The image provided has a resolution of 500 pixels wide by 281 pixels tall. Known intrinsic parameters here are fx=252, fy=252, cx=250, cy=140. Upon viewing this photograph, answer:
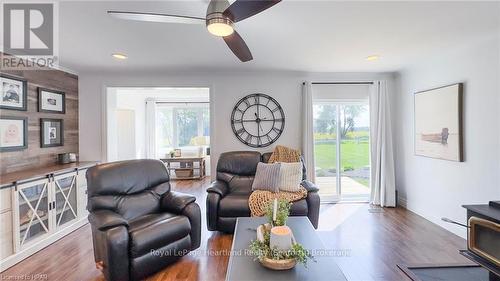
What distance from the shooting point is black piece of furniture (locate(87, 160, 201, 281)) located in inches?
83.0

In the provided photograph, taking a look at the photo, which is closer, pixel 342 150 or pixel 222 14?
pixel 222 14

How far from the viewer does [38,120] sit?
3.34 metres

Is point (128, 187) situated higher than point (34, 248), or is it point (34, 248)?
point (128, 187)

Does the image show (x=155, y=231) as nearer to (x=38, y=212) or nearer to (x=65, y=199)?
(x=38, y=212)

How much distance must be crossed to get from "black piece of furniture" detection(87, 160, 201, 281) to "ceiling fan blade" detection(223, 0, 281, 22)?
74.2 inches

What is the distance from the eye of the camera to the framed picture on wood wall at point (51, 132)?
340cm

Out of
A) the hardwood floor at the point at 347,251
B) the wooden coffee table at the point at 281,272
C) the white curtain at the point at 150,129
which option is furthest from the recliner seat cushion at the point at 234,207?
the white curtain at the point at 150,129

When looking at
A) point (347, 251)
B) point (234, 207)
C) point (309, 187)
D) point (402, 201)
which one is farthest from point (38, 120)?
point (402, 201)

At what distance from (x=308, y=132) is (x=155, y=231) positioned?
9.32 feet

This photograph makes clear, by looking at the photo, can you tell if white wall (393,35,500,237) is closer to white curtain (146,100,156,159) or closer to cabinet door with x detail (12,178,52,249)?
cabinet door with x detail (12,178,52,249)

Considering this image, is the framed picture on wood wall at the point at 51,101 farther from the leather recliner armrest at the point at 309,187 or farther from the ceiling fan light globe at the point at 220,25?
the leather recliner armrest at the point at 309,187

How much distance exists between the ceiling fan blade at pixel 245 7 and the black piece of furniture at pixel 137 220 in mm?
1885

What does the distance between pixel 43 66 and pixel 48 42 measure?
91 cm

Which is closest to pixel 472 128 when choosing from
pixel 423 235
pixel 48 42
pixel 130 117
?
pixel 423 235
